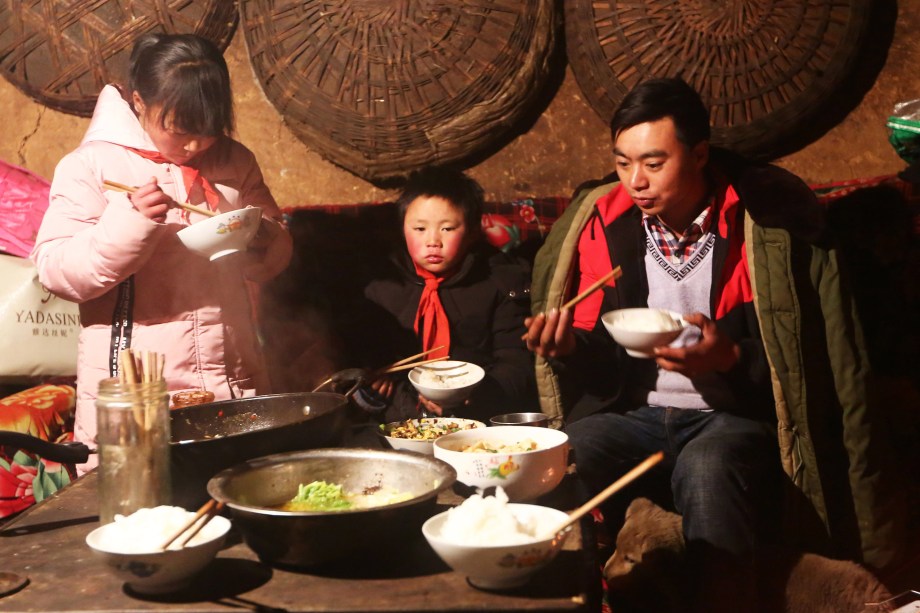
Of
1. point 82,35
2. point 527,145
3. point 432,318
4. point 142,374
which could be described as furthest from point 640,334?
point 82,35

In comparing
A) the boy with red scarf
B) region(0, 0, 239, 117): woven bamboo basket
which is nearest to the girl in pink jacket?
the boy with red scarf

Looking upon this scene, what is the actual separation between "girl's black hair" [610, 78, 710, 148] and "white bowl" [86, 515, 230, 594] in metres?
1.88

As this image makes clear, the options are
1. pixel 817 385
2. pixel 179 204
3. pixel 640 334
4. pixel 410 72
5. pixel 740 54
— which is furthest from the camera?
pixel 410 72

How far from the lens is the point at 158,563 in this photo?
1235mm

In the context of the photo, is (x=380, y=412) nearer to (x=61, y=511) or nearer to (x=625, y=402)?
Result: (x=625, y=402)

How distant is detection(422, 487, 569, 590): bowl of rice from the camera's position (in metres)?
1.23

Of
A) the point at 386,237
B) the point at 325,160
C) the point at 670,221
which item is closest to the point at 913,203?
the point at 670,221

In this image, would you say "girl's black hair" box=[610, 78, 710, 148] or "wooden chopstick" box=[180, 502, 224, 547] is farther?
"girl's black hair" box=[610, 78, 710, 148]

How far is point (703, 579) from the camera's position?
2061 mm

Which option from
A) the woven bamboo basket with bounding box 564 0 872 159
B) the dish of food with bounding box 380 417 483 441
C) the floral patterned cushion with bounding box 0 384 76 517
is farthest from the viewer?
the woven bamboo basket with bounding box 564 0 872 159

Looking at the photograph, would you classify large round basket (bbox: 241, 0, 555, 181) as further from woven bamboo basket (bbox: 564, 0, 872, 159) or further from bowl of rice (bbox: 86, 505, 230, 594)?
bowl of rice (bbox: 86, 505, 230, 594)

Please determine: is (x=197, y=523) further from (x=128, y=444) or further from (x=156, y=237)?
(x=156, y=237)

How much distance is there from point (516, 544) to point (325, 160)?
2.84 metres

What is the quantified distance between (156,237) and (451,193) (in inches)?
47.1
